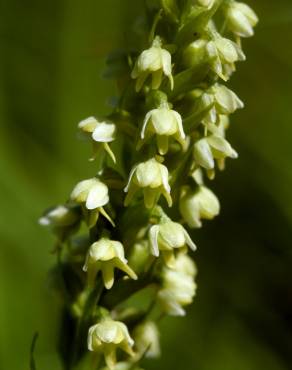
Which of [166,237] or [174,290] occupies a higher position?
[166,237]

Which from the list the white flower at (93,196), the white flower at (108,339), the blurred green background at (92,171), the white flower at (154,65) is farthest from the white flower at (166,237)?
the blurred green background at (92,171)

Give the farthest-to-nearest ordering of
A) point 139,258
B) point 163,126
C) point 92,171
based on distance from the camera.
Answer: point 92,171
point 139,258
point 163,126

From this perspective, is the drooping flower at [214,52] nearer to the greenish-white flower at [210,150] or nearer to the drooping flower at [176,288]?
the greenish-white flower at [210,150]

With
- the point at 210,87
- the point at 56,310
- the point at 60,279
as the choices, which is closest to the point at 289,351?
the point at 56,310

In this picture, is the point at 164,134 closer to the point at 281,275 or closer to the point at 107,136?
the point at 107,136

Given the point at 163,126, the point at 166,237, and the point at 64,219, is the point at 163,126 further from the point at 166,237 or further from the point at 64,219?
the point at 64,219

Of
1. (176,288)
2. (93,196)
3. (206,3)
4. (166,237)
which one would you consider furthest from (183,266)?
(206,3)

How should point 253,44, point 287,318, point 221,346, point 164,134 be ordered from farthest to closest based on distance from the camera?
point 253,44, point 287,318, point 221,346, point 164,134
